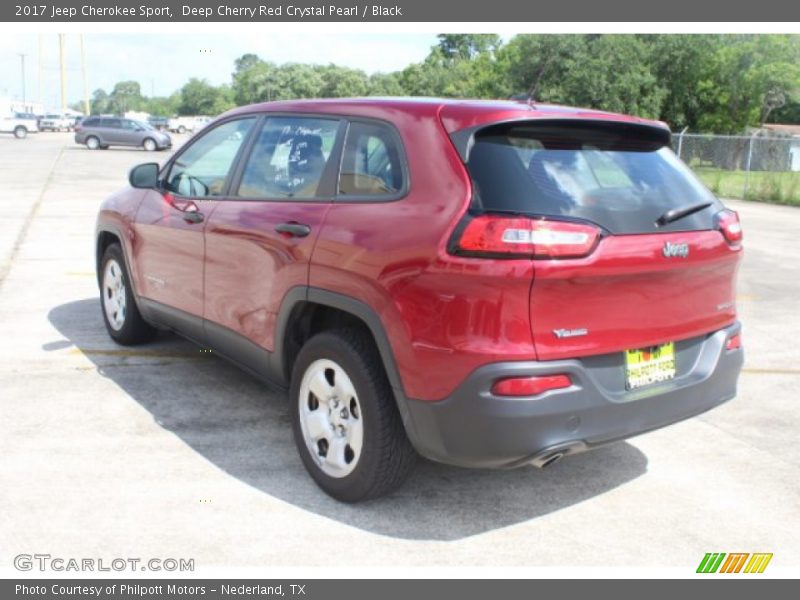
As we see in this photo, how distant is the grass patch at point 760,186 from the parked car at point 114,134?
2853 cm

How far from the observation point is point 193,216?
4.85m

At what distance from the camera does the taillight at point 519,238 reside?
3047mm

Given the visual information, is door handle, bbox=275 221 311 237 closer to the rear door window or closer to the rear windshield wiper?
the rear door window

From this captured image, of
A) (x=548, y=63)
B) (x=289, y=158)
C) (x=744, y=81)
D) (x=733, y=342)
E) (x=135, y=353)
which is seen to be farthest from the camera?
(x=744, y=81)

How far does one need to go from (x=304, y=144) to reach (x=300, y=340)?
1.02 metres

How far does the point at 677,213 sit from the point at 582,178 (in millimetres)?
495

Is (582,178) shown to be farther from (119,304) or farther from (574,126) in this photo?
(119,304)

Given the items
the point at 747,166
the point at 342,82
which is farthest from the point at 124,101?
the point at 747,166

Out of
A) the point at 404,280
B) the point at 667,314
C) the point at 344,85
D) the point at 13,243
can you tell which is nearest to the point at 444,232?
the point at 404,280

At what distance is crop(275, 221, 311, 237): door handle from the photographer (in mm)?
3855

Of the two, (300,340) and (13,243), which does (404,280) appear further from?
(13,243)

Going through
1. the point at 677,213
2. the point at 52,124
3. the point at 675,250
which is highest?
the point at 677,213

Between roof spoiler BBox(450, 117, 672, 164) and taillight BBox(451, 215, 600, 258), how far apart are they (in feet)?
1.11

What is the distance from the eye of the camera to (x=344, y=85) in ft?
351
